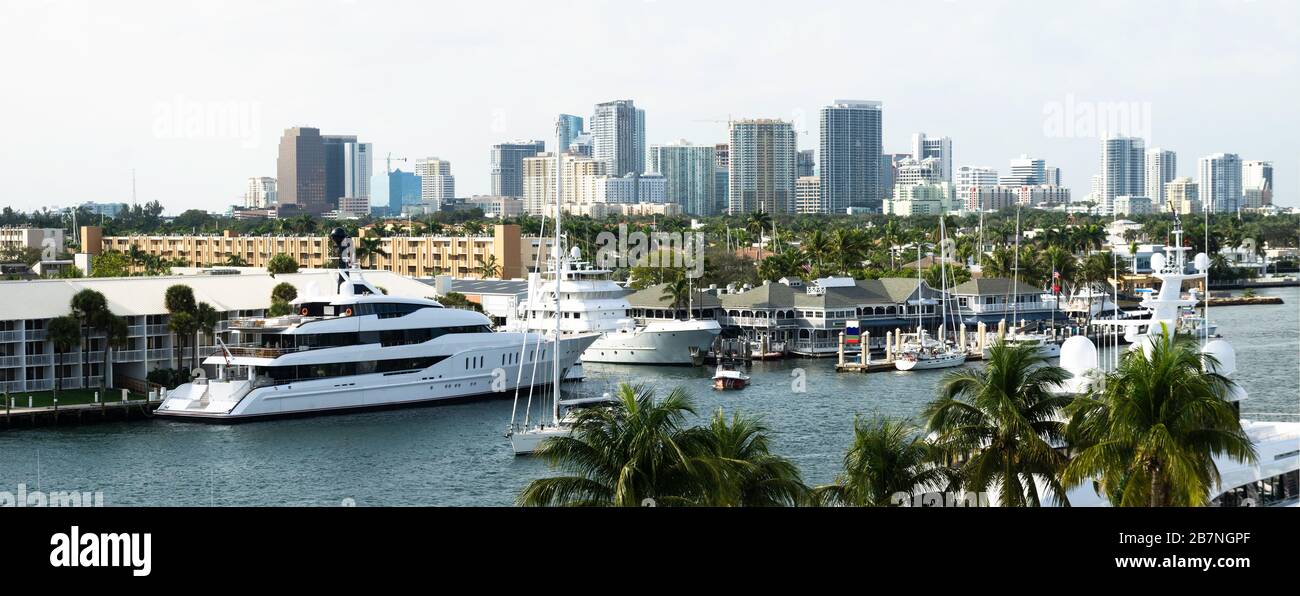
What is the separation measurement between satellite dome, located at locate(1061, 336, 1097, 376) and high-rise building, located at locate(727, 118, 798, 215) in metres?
20.4

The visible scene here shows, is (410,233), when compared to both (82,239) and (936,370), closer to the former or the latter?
(82,239)

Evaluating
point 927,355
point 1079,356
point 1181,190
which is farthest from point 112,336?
point 1181,190

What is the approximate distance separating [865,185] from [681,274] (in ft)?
14.2

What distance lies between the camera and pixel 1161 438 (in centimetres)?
561

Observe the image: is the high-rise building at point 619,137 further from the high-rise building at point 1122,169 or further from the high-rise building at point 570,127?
the high-rise building at point 1122,169

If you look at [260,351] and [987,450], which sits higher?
[987,450]

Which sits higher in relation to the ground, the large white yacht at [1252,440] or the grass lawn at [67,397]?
the large white yacht at [1252,440]

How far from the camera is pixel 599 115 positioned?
11789 millimetres

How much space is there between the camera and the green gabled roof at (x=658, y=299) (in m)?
29.4

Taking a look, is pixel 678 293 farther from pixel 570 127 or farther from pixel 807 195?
pixel 570 127

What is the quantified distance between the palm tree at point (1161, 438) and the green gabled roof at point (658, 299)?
2317 centimetres

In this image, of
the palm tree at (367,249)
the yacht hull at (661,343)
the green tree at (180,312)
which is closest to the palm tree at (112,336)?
the green tree at (180,312)

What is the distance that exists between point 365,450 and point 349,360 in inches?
148
